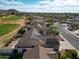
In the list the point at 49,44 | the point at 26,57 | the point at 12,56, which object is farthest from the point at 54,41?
the point at 26,57

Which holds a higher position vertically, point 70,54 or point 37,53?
point 37,53

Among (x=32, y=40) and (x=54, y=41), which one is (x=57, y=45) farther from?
(x=32, y=40)

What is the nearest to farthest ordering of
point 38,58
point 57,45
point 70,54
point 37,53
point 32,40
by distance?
point 38,58
point 37,53
point 70,54
point 57,45
point 32,40

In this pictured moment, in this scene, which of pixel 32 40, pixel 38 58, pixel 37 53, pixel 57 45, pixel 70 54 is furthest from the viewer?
pixel 32 40

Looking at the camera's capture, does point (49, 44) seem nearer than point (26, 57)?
No

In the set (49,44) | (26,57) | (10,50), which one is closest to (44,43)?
(49,44)

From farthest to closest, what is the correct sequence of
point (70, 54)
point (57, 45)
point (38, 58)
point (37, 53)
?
point (57, 45), point (70, 54), point (37, 53), point (38, 58)

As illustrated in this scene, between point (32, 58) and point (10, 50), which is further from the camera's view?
point (10, 50)

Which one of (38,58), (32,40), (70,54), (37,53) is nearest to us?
(38,58)

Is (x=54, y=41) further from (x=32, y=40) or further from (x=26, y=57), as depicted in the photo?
(x=26, y=57)
